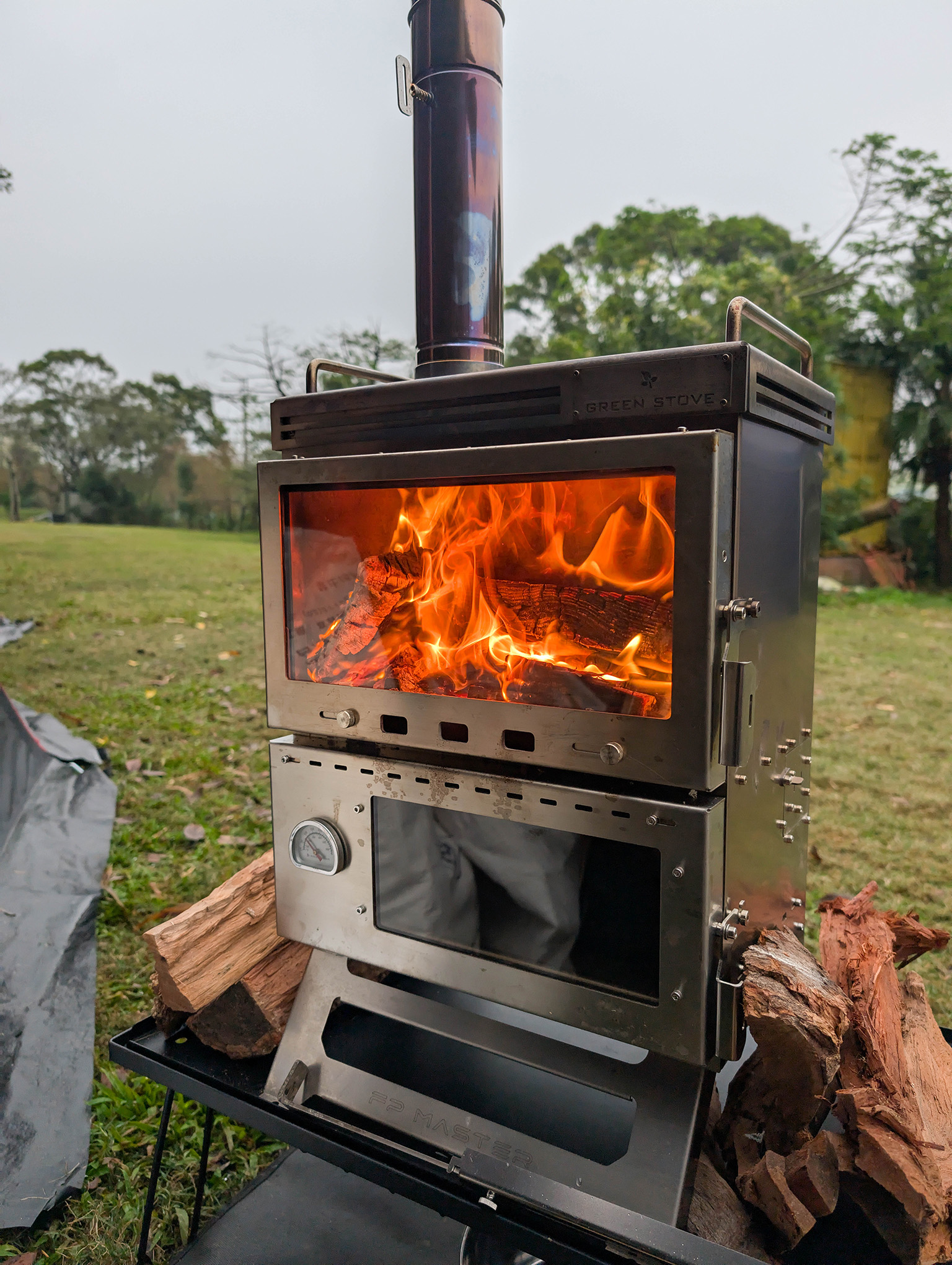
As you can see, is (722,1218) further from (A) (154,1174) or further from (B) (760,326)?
(B) (760,326)

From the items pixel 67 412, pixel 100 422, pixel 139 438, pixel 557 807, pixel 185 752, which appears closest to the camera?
pixel 557 807

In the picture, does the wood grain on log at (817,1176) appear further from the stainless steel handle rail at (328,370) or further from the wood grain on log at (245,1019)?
the stainless steel handle rail at (328,370)

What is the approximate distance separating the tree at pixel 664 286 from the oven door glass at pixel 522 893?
513 centimetres

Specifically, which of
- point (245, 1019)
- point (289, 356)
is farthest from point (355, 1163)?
point (289, 356)

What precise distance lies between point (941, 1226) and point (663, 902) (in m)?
0.43

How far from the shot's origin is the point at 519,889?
3.39 feet

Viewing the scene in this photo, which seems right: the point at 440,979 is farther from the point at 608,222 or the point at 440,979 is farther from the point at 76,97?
the point at 608,222

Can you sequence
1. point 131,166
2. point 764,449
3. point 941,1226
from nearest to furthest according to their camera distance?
point 941,1226
point 764,449
point 131,166

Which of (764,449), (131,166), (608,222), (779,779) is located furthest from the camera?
(608,222)

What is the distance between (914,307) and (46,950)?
717 centimetres

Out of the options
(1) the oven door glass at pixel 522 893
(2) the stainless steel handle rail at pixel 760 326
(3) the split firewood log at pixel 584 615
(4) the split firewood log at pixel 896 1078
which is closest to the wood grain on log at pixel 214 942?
(1) the oven door glass at pixel 522 893

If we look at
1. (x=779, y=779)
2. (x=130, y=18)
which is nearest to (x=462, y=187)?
(x=779, y=779)

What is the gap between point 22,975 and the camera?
177 centimetres

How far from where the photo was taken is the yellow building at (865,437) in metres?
6.46
